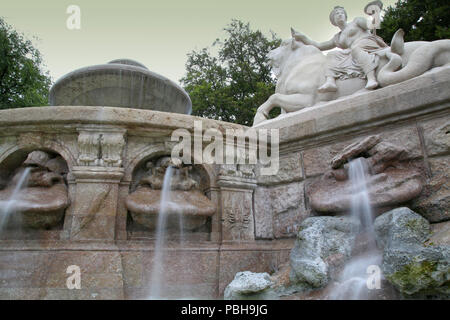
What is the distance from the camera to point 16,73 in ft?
60.9

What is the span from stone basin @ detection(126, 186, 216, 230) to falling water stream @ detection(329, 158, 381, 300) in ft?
4.48

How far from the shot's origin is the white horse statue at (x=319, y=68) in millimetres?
3820

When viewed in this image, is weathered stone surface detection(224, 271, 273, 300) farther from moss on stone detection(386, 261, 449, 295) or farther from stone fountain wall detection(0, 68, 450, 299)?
moss on stone detection(386, 261, 449, 295)

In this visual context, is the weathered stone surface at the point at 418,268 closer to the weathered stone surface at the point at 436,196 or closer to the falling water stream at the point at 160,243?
the weathered stone surface at the point at 436,196

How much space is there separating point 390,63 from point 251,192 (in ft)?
7.34

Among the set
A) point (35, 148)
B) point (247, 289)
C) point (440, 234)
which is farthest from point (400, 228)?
point (35, 148)

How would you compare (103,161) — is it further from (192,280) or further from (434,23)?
(434,23)

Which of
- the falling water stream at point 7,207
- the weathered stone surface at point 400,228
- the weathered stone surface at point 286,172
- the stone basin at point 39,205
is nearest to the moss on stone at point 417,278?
the weathered stone surface at point 400,228

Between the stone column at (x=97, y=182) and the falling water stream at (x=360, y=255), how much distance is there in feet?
6.64

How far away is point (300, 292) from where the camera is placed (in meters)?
2.54

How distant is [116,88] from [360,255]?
172 inches

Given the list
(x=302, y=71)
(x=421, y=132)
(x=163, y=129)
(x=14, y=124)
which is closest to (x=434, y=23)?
(x=302, y=71)

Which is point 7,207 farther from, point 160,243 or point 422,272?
point 422,272

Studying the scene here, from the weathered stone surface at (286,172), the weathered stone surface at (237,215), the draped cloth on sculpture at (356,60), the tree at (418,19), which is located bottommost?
the weathered stone surface at (237,215)
